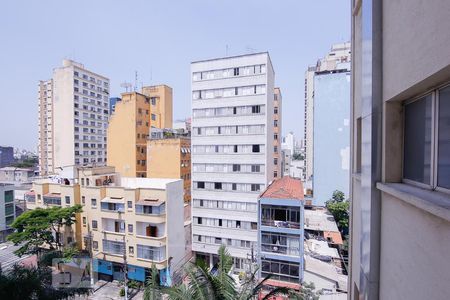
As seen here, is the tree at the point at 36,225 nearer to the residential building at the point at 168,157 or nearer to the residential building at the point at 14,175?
the residential building at the point at 168,157

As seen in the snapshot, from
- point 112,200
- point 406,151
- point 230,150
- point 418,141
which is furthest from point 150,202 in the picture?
point 418,141

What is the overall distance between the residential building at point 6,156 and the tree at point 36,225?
3147 inches

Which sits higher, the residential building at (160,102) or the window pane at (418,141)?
the residential building at (160,102)

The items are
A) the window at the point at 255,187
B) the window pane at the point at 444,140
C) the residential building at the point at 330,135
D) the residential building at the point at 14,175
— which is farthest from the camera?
the residential building at the point at 14,175

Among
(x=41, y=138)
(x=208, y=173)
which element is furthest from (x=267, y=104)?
(x=41, y=138)

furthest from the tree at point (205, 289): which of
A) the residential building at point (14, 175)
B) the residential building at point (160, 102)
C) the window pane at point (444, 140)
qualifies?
the residential building at point (14, 175)

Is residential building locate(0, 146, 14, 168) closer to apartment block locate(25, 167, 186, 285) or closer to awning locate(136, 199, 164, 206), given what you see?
apartment block locate(25, 167, 186, 285)

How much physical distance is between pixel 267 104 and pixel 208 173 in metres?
10.2

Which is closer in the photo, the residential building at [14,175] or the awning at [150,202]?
the awning at [150,202]

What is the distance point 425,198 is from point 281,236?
19.0 metres

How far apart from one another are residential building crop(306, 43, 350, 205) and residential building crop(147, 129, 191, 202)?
72.2 feet

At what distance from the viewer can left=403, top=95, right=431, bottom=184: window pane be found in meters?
2.58

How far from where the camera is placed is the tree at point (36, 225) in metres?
22.3

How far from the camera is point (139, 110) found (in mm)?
38219
